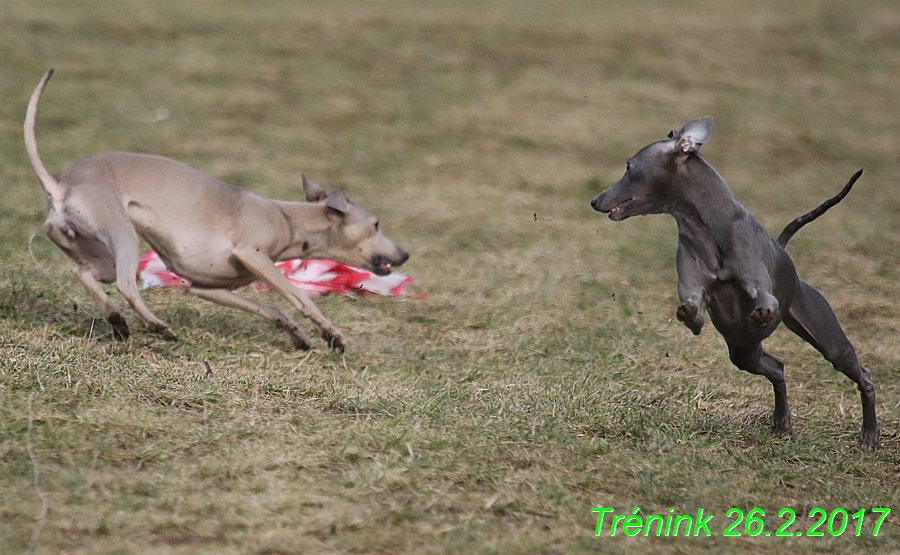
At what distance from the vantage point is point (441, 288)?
7.55m

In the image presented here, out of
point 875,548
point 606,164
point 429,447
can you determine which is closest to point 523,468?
point 429,447

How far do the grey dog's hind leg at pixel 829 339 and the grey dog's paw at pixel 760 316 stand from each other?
0.67 m

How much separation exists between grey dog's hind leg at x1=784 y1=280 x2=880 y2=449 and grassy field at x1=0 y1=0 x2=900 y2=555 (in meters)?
0.15

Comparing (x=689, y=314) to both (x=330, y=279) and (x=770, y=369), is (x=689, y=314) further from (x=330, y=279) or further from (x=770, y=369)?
(x=330, y=279)

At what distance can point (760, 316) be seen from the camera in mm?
4305


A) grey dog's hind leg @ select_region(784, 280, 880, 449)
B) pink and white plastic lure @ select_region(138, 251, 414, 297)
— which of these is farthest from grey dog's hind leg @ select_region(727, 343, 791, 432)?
pink and white plastic lure @ select_region(138, 251, 414, 297)

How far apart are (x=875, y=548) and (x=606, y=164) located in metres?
8.63

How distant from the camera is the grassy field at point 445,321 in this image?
3686 mm

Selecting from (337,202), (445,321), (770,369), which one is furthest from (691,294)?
(445,321)

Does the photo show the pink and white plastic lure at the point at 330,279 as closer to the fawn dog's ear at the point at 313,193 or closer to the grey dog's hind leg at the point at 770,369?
the fawn dog's ear at the point at 313,193

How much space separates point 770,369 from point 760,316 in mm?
789

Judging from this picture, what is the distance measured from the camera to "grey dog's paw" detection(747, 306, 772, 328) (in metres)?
4.30

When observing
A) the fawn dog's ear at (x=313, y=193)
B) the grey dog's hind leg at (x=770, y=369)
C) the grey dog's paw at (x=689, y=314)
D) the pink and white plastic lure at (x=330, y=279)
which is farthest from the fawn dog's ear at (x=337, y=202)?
the grey dog's paw at (x=689, y=314)

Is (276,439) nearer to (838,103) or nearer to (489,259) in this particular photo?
(489,259)
